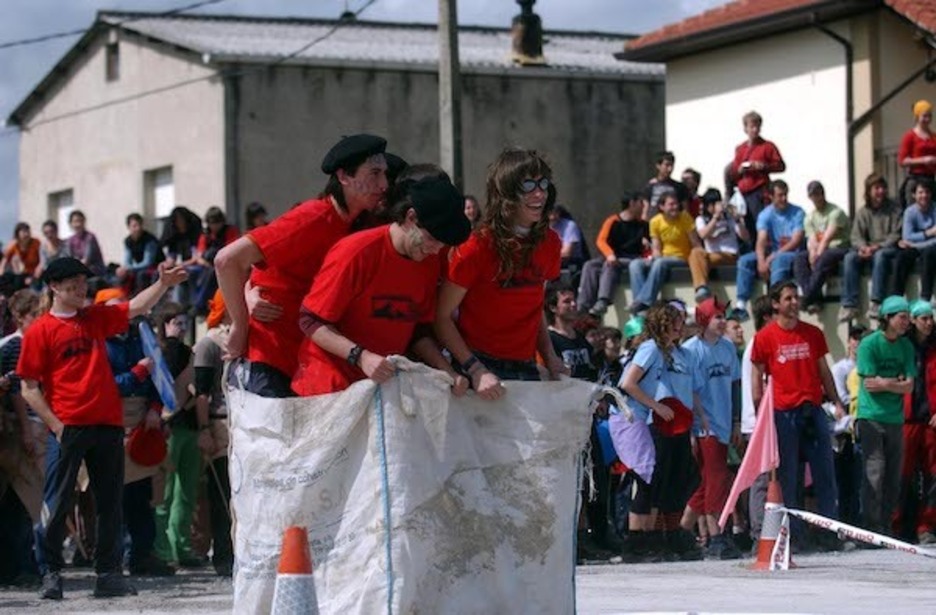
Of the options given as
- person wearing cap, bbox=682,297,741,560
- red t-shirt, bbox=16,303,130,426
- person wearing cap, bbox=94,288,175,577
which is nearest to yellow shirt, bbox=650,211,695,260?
person wearing cap, bbox=682,297,741,560

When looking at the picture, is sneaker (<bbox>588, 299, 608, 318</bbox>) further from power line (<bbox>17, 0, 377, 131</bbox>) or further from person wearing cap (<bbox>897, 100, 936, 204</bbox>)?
power line (<bbox>17, 0, 377, 131</bbox>)

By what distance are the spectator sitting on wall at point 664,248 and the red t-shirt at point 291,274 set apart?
12796 mm

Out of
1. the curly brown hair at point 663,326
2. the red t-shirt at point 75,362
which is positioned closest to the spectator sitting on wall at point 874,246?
the curly brown hair at point 663,326

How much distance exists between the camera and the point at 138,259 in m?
25.7

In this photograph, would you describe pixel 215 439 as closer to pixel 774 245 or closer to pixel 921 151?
pixel 774 245

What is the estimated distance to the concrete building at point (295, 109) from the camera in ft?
119

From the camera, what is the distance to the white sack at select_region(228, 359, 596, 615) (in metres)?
8.53

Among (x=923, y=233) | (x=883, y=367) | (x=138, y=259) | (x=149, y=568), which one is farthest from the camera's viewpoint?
(x=138, y=259)

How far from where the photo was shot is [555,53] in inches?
1604

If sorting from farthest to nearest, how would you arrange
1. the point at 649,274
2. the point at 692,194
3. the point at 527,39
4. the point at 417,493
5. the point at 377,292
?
the point at 527,39 → the point at 692,194 → the point at 649,274 → the point at 377,292 → the point at 417,493

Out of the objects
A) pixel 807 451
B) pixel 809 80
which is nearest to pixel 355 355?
pixel 807 451

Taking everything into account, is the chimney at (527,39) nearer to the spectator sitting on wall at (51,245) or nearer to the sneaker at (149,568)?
the spectator sitting on wall at (51,245)

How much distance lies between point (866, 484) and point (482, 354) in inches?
323

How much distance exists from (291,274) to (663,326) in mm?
6788
